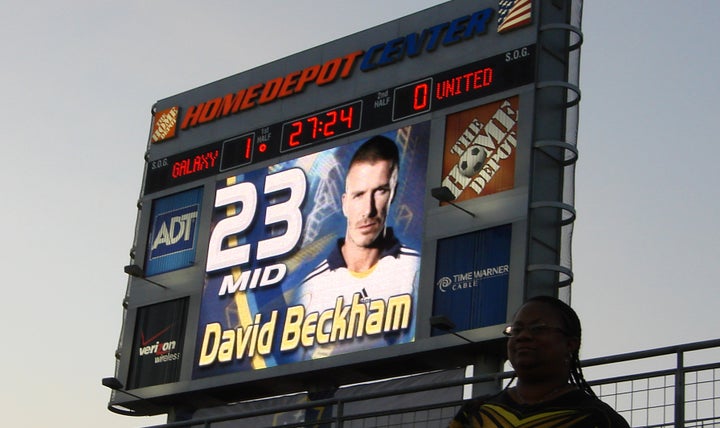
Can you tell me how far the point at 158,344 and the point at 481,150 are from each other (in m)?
5.14

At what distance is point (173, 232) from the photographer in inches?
715

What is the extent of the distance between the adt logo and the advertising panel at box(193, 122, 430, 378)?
1.44 feet

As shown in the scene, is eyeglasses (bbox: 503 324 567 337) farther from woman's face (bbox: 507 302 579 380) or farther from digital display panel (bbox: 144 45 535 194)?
digital display panel (bbox: 144 45 535 194)

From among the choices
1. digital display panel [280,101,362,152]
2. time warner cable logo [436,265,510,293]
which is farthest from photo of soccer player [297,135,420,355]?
digital display panel [280,101,362,152]

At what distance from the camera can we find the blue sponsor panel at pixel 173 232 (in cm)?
1780

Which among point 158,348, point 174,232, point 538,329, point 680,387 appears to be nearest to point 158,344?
point 158,348

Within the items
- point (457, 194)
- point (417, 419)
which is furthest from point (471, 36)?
point (417, 419)

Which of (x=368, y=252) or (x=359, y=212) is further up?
Answer: (x=359, y=212)

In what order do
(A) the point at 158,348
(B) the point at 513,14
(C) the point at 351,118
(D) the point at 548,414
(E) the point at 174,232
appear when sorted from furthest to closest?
(E) the point at 174,232 → (A) the point at 158,348 → (C) the point at 351,118 → (B) the point at 513,14 → (D) the point at 548,414

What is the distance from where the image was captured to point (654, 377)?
800 cm

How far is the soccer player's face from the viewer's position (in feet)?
51.3

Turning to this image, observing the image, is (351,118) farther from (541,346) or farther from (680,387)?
(541,346)

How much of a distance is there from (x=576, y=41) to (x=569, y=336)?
1177 cm

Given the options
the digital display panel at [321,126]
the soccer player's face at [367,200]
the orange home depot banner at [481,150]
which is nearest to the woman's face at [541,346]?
the orange home depot banner at [481,150]
